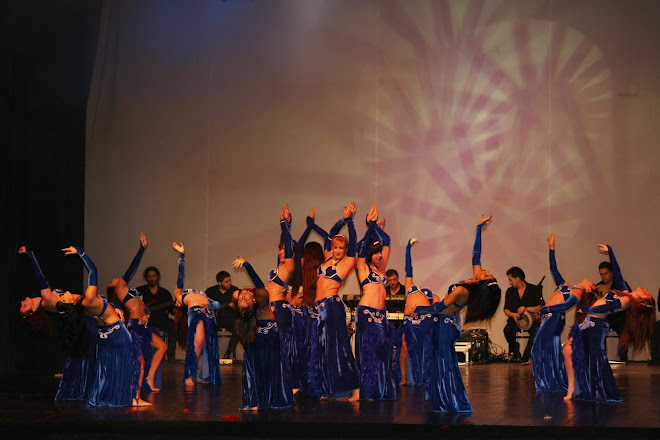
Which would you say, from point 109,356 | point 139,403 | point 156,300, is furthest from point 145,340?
point 156,300

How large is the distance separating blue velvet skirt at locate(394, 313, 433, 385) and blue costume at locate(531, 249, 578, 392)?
38.0 inches

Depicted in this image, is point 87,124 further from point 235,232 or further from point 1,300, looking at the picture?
point 1,300

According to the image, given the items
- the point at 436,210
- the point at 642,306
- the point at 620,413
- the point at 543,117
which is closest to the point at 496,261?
the point at 436,210

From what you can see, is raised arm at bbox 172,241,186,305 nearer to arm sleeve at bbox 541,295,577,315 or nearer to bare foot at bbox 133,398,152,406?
bare foot at bbox 133,398,152,406

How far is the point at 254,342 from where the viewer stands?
6199mm

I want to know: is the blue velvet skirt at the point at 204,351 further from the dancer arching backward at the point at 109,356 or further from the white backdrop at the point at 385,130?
the white backdrop at the point at 385,130

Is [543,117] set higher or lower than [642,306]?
higher

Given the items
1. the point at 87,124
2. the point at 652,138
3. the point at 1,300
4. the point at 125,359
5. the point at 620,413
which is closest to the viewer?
the point at 620,413

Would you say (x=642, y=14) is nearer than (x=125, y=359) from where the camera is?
No

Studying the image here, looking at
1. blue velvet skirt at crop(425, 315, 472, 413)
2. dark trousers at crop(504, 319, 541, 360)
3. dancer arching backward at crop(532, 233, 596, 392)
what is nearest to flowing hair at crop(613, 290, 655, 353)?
dancer arching backward at crop(532, 233, 596, 392)

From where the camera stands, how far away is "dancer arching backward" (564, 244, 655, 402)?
22.2ft

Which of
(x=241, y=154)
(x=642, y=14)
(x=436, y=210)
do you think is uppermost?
(x=642, y=14)

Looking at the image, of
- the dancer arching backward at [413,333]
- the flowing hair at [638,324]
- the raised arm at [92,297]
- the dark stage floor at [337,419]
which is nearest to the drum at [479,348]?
the dancer arching backward at [413,333]

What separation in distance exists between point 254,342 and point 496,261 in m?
5.99
